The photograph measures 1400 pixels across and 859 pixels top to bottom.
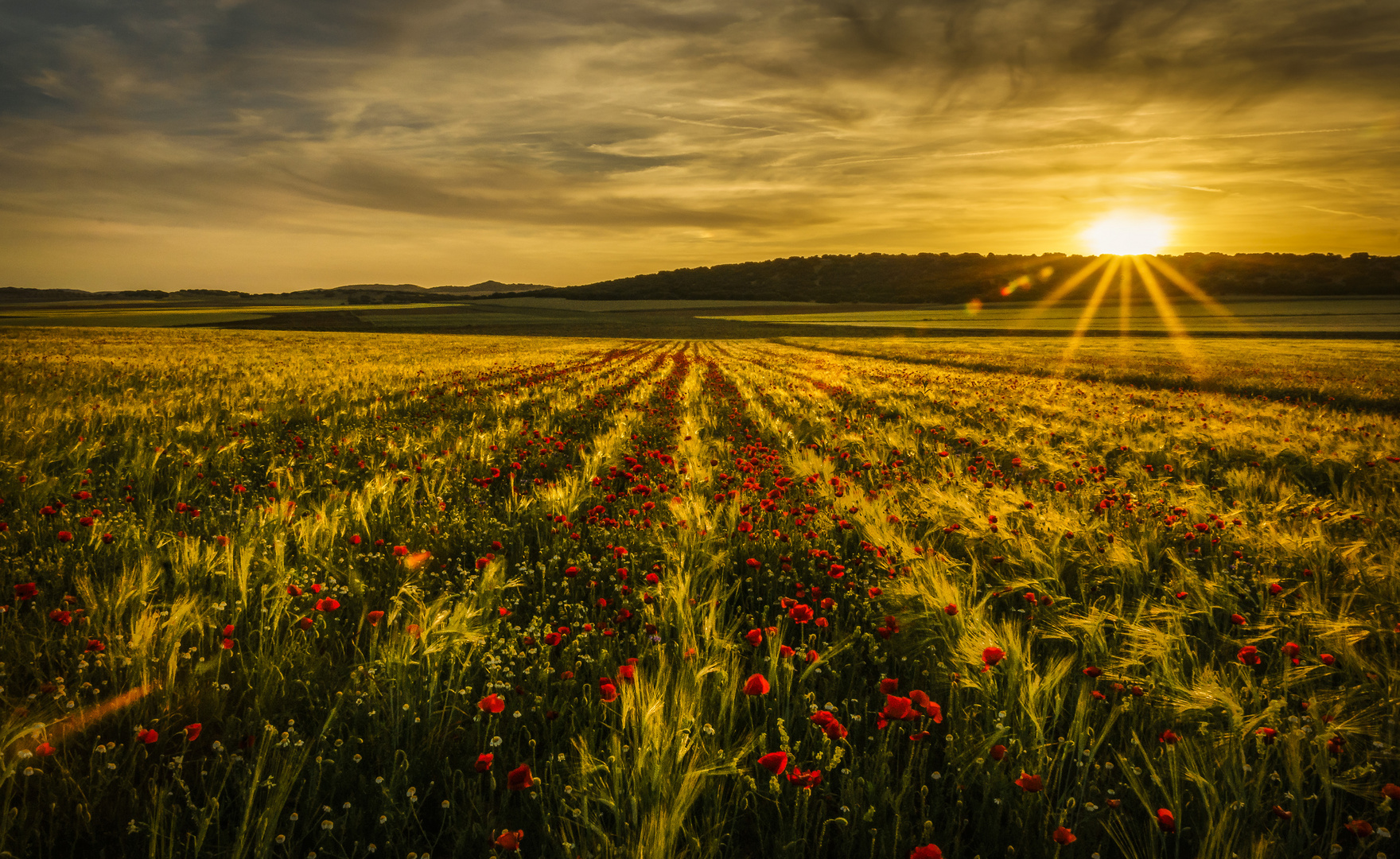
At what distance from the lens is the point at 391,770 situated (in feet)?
5.89

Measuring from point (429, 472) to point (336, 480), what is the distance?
78 cm

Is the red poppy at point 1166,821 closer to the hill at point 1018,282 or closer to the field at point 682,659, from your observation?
the field at point 682,659

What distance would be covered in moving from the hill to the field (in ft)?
436

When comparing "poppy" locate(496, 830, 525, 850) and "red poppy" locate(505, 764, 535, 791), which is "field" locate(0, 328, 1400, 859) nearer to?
"poppy" locate(496, 830, 525, 850)

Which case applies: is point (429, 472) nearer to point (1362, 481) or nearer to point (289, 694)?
point (289, 694)

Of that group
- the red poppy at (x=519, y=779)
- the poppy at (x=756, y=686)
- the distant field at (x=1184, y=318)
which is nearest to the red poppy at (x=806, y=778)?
the poppy at (x=756, y=686)

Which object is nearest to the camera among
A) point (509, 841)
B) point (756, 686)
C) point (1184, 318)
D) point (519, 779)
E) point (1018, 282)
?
point (509, 841)

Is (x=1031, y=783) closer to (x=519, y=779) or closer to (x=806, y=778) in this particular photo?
(x=806, y=778)

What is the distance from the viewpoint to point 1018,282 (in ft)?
524

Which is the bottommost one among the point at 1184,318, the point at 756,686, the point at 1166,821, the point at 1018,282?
the point at 1166,821

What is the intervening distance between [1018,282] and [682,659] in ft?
607

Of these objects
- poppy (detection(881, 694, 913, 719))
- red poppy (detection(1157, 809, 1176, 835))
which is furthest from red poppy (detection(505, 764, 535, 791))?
red poppy (detection(1157, 809, 1176, 835))

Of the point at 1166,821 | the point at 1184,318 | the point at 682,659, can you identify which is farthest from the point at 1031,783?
the point at 1184,318

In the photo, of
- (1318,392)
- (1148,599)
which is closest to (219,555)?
(1148,599)
